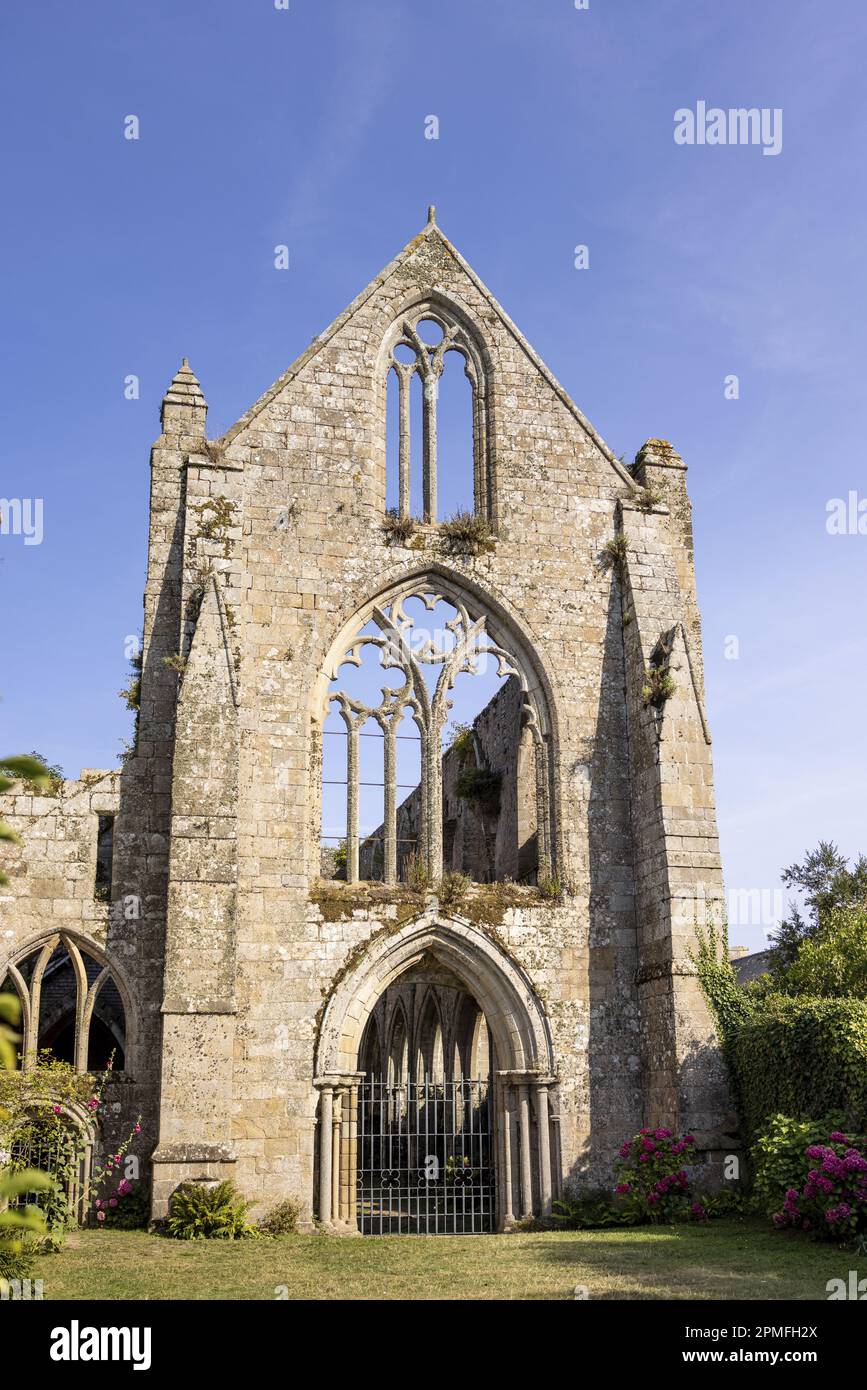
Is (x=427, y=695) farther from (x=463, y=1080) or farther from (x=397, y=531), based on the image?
(x=463, y=1080)

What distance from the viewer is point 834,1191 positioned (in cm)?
1084

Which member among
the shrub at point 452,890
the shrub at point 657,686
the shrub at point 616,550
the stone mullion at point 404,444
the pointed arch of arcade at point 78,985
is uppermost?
the stone mullion at point 404,444

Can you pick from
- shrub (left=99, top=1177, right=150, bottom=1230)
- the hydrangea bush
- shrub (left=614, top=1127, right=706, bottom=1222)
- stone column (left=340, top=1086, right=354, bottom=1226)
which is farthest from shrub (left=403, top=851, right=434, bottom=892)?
the hydrangea bush

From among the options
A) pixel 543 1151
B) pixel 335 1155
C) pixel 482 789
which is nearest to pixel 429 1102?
pixel 543 1151

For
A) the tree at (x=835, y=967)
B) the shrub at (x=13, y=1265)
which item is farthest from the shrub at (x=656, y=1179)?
the shrub at (x=13, y=1265)

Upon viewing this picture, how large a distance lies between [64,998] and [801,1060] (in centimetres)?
996

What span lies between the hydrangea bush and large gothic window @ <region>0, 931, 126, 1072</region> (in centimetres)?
749

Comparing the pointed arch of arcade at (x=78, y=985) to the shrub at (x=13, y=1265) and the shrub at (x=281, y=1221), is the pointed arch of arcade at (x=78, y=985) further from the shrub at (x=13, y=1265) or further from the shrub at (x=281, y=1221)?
the shrub at (x=13, y=1265)

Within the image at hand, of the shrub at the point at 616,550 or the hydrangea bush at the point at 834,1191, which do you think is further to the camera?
the shrub at the point at 616,550

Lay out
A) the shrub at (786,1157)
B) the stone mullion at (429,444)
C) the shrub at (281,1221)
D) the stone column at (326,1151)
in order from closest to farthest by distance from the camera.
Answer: the shrub at (786,1157) < the shrub at (281,1221) < the stone column at (326,1151) < the stone mullion at (429,444)

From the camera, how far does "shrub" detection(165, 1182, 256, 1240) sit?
12.6 meters

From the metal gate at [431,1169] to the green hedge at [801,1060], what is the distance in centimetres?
328

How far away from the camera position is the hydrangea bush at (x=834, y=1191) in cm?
1069

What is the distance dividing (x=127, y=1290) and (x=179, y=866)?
504 centimetres
